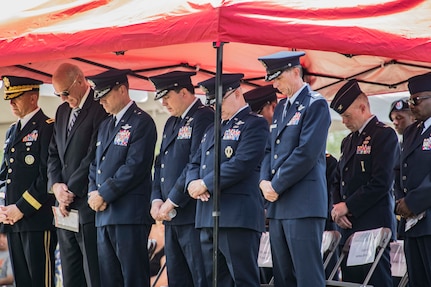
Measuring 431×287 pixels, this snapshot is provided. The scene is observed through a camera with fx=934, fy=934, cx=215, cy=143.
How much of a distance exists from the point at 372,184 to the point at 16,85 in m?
3.14

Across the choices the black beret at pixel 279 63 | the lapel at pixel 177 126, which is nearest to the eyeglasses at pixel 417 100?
the black beret at pixel 279 63

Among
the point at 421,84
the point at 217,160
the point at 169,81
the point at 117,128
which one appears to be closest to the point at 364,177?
the point at 421,84

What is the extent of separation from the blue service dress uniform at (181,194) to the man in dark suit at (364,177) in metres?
1.24

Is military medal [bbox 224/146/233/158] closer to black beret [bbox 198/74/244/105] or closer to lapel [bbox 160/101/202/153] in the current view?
black beret [bbox 198/74/244/105]

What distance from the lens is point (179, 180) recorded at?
22.8 feet

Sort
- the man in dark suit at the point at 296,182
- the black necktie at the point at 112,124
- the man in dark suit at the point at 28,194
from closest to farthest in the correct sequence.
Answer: the man in dark suit at the point at 296,182 < the black necktie at the point at 112,124 < the man in dark suit at the point at 28,194

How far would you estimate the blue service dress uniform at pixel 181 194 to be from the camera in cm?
698

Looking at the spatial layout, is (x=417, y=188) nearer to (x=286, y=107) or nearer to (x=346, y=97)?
(x=286, y=107)

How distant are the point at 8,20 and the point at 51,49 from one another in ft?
2.66

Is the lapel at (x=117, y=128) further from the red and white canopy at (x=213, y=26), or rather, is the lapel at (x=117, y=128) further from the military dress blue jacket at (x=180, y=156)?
the red and white canopy at (x=213, y=26)

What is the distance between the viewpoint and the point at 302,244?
20.3ft

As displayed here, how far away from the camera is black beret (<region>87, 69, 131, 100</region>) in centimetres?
725

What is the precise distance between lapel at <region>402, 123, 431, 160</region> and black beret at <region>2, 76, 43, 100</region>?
3.28 m

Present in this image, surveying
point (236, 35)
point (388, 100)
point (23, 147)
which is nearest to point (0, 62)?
point (23, 147)
